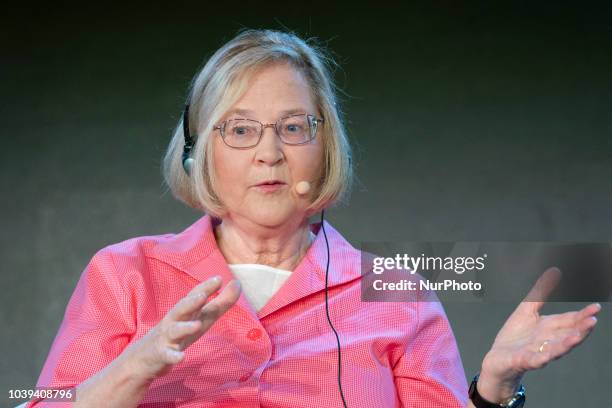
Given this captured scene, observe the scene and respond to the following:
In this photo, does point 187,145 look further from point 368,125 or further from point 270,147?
point 368,125

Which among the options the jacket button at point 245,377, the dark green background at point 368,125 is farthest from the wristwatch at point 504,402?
the dark green background at point 368,125

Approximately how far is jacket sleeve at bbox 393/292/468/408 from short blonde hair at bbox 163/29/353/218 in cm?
33

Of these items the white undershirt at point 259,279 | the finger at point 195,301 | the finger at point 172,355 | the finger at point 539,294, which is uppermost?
the white undershirt at point 259,279

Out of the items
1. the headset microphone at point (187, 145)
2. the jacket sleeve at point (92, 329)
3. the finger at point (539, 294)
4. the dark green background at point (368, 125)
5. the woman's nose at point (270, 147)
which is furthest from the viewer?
the dark green background at point (368, 125)

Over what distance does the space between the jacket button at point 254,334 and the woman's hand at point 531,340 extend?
1.42 feet

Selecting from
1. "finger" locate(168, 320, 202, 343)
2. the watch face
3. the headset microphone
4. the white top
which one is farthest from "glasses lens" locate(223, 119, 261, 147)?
the watch face

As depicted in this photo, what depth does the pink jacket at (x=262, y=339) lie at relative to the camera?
1722 mm

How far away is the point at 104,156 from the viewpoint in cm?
338

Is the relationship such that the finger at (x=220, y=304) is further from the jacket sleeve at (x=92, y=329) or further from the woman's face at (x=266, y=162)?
the woman's face at (x=266, y=162)

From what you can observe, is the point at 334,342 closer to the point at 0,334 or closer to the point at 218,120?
the point at 218,120

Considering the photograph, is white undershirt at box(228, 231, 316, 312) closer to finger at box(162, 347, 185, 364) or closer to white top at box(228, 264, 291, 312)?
white top at box(228, 264, 291, 312)

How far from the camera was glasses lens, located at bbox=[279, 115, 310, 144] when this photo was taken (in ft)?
6.17

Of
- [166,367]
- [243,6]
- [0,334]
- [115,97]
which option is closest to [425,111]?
[243,6]

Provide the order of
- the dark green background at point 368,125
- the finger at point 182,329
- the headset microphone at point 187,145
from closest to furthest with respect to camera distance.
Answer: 1. the finger at point 182,329
2. the headset microphone at point 187,145
3. the dark green background at point 368,125
